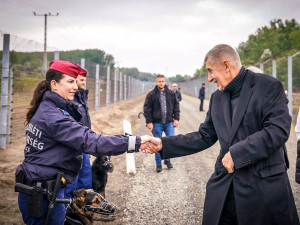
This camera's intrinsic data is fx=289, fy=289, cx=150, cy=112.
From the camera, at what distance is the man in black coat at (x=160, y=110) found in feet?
25.3

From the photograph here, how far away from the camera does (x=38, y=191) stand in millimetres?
2523

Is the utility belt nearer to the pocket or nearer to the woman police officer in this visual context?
the woman police officer

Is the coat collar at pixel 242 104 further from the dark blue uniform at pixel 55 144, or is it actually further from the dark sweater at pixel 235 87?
the dark blue uniform at pixel 55 144

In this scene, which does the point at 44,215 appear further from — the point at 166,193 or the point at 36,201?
the point at 166,193

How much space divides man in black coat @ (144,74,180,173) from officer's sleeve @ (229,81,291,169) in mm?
5363

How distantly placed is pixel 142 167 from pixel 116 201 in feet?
7.66

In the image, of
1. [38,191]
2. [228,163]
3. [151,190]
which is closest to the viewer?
[228,163]

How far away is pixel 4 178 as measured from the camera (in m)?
6.37

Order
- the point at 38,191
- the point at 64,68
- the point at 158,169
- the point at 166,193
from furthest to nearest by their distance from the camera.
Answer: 1. the point at 158,169
2. the point at 166,193
3. the point at 64,68
4. the point at 38,191

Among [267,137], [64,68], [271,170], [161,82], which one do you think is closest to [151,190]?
[161,82]

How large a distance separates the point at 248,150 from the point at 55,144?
1.67 meters

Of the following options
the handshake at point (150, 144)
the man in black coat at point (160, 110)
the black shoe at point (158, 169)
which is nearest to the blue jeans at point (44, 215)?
the handshake at point (150, 144)

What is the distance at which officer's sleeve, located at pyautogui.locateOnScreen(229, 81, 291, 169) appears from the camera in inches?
88.7

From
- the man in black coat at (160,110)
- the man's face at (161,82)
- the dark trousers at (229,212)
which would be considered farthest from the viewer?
the man's face at (161,82)
